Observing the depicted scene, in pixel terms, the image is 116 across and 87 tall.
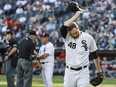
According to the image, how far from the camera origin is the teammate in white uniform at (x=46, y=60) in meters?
13.7

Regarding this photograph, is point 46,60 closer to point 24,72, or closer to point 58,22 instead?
point 24,72

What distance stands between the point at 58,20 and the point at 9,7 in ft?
13.4

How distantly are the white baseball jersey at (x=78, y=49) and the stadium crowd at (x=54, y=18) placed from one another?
47.3ft

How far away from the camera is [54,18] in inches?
1083

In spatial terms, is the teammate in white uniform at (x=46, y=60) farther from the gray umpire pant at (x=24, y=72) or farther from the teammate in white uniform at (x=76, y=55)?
the teammate in white uniform at (x=76, y=55)

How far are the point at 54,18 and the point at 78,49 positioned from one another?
58.6 ft

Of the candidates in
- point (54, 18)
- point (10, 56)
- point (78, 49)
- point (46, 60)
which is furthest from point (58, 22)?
point (78, 49)

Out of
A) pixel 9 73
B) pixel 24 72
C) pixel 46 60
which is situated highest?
pixel 46 60

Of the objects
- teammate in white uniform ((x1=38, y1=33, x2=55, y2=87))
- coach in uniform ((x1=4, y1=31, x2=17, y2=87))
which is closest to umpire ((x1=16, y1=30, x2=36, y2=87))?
Result: teammate in white uniform ((x1=38, y1=33, x2=55, y2=87))

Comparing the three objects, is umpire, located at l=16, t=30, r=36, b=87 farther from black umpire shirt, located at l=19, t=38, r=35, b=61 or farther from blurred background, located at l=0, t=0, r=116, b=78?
blurred background, located at l=0, t=0, r=116, b=78

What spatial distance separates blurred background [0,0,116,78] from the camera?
24.3 m

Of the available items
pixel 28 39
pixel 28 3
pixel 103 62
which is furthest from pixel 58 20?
pixel 28 39

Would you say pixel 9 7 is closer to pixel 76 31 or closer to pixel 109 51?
pixel 109 51

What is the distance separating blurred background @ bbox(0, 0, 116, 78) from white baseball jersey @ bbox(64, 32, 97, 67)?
43.3ft
